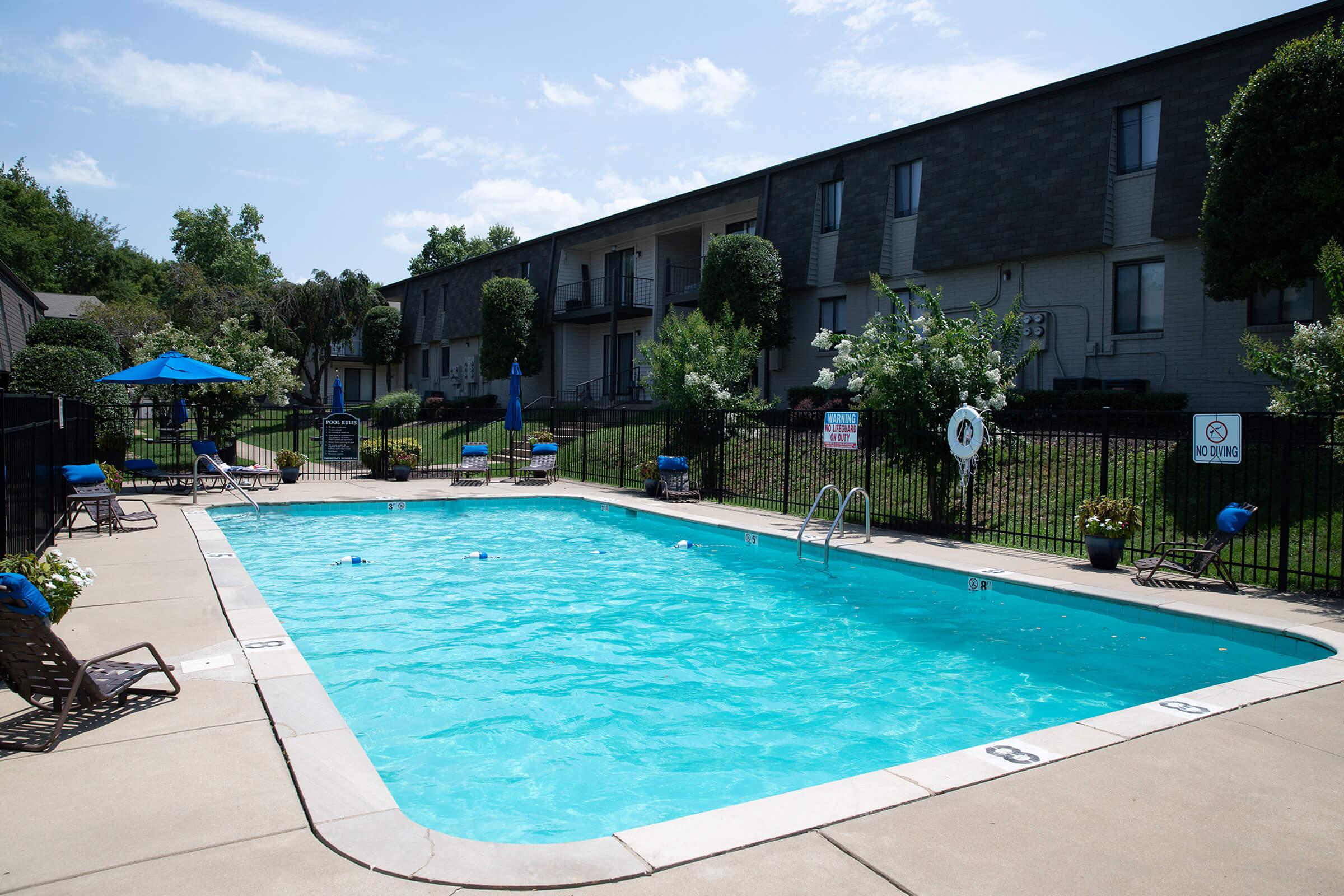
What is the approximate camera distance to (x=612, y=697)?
6609 mm

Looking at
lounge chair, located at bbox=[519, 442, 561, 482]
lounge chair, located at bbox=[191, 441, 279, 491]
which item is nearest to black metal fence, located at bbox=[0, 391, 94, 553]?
lounge chair, located at bbox=[191, 441, 279, 491]

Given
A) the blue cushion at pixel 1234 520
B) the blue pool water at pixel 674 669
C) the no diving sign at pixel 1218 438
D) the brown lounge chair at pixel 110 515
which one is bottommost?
the blue pool water at pixel 674 669

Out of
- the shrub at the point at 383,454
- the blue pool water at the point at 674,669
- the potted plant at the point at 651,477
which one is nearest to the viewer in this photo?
the blue pool water at the point at 674,669

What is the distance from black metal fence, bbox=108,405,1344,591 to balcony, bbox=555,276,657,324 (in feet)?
27.3

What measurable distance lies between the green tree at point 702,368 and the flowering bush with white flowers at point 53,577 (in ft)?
45.3

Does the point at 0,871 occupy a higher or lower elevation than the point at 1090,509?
lower

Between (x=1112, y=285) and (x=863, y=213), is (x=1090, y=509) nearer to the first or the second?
(x=1112, y=285)

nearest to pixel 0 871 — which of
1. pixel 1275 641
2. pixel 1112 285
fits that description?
pixel 1275 641

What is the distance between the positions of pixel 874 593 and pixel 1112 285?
11.8 metres

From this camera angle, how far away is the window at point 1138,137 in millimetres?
17000

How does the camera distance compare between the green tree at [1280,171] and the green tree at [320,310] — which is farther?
the green tree at [320,310]

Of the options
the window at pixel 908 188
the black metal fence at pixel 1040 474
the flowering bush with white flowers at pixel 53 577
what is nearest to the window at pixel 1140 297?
the black metal fence at pixel 1040 474

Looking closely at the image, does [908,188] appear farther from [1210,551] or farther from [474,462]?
[1210,551]

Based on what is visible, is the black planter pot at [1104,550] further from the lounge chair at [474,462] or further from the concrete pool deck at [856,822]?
the lounge chair at [474,462]
